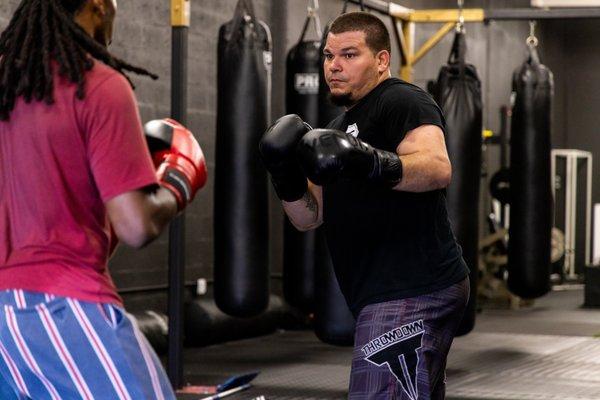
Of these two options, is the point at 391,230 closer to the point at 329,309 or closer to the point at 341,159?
the point at 341,159

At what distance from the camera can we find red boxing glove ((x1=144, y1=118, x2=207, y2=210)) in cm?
213

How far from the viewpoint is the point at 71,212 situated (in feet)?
6.57

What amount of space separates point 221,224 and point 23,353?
13.1 ft

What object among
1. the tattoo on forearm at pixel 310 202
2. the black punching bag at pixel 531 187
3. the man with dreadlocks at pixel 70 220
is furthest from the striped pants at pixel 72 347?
the black punching bag at pixel 531 187

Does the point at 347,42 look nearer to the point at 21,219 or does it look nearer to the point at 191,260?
the point at 21,219

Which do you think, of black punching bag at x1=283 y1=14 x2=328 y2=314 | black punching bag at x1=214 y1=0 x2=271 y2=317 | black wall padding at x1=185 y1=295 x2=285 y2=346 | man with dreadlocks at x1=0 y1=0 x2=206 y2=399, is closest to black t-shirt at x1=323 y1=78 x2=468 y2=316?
man with dreadlocks at x1=0 y1=0 x2=206 y2=399

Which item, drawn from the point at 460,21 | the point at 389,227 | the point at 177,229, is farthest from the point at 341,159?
the point at 460,21

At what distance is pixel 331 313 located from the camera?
5.58 metres

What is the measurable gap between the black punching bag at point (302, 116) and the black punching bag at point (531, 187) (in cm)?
146

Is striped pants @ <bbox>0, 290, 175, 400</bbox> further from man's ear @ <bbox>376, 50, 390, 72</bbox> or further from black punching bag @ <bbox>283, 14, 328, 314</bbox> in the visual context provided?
black punching bag @ <bbox>283, 14, 328, 314</bbox>

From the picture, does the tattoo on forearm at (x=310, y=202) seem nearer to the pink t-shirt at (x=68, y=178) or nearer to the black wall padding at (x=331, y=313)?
the pink t-shirt at (x=68, y=178)

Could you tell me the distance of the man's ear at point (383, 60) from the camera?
3.17 meters

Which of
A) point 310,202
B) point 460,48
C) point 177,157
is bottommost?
point 310,202

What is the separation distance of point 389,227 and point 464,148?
3755mm
